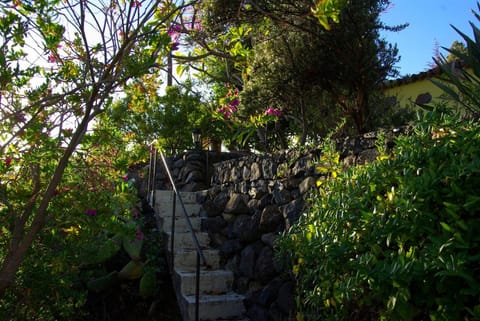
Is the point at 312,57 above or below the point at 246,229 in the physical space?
above

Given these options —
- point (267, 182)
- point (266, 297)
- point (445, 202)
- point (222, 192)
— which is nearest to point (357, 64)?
point (267, 182)

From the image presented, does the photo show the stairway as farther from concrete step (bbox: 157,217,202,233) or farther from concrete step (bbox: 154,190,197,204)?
concrete step (bbox: 154,190,197,204)

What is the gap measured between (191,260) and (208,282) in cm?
53

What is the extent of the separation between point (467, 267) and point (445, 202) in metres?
0.27

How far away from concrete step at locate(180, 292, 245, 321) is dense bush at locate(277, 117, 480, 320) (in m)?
1.76

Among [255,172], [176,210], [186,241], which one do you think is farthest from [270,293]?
[176,210]

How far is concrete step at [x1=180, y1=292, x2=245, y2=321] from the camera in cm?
427

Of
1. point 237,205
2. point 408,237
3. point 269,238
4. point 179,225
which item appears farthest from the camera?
point 179,225

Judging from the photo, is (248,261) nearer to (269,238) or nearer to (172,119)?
(269,238)

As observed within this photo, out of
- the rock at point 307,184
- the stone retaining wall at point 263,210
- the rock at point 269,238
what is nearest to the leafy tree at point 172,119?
the stone retaining wall at point 263,210

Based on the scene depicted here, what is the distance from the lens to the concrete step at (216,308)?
14.0 feet

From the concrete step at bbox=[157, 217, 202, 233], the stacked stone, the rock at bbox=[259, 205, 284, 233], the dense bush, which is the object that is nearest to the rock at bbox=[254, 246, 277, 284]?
the stacked stone

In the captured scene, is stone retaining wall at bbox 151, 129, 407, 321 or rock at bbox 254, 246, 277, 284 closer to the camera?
stone retaining wall at bbox 151, 129, 407, 321

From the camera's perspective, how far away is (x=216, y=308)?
4.32 metres
